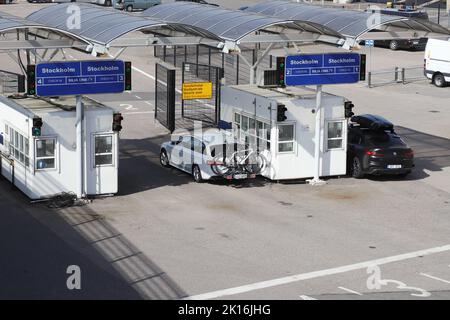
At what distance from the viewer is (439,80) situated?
151ft

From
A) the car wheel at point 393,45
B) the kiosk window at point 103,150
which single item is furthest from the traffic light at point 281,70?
the car wheel at point 393,45

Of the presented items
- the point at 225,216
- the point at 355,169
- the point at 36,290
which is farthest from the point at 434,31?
the point at 36,290

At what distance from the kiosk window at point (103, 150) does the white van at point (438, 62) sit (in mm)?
23297

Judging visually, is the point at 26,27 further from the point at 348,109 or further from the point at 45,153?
the point at 348,109

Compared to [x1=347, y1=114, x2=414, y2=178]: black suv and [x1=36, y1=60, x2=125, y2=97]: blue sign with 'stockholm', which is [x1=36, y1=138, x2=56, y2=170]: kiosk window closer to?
[x1=36, y1=60, x2=125, y2=97]: blue sign with 'stockholm'

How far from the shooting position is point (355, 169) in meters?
28.9

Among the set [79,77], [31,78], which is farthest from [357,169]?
[31,78]

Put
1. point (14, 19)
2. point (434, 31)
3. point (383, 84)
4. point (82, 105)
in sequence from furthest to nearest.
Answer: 1. point (383, 84)
2. point (434, 31)
3. point (14, 19)
4. point (82, 105)

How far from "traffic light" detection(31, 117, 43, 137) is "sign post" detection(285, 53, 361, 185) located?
6970 millimetres

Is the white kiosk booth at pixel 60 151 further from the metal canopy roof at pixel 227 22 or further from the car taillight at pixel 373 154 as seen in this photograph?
the car taillight at pixel 373 154

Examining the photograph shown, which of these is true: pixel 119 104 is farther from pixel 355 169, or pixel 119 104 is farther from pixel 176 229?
pixel 176 229

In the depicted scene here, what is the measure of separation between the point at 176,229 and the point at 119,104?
17.8 m

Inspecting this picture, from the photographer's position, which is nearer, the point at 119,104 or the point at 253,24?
the point at 253,24
